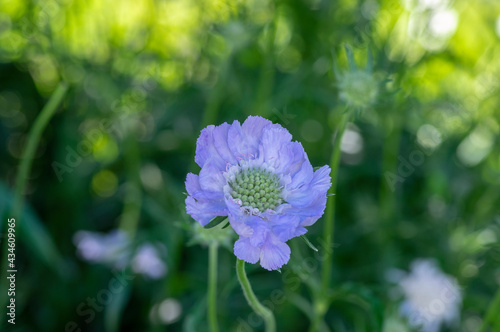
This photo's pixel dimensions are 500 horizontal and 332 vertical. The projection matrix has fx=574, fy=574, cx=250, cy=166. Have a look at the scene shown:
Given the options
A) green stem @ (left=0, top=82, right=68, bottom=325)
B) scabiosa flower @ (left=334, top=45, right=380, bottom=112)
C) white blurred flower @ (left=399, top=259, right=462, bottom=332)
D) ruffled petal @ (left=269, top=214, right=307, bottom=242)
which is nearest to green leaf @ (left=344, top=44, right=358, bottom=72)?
scabiosa flower @ (left=334, top=45, right=380, bottom=112)

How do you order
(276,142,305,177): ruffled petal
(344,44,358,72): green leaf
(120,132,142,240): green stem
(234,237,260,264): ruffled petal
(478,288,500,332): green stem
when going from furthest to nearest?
(120,132,142,240): green stem → (478,288,500,332): green stem → (344,44,358,72): green leaf → (276,142,305,177): ruffled petal → (234,237,260,264): ruffled petal

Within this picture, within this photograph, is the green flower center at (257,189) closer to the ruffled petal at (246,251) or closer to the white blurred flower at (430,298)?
the ruffled petal at (246,251)

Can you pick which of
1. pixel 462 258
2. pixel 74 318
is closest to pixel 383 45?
pixel 462 258

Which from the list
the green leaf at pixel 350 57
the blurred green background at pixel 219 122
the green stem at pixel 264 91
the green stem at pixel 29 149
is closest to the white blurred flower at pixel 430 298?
the blurred green background at pixel 219 122

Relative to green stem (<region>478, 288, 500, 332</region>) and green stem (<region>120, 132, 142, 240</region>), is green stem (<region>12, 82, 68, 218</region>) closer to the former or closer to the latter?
green stem (<region>120, 132, 142, 240</region>)

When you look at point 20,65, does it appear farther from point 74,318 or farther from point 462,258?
point 462,258

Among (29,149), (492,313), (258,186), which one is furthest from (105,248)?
(492,313)
